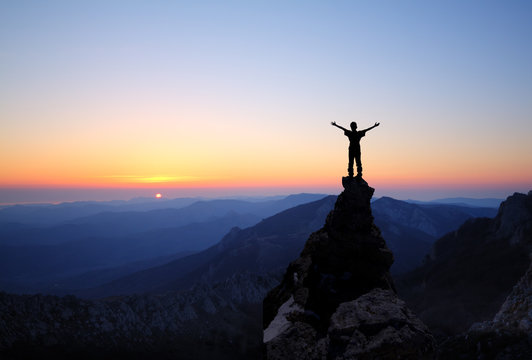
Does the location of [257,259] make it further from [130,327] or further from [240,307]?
[130,327]

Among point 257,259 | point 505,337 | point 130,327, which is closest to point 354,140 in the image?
point 505,337

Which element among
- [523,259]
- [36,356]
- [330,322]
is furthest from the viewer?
[523,259]

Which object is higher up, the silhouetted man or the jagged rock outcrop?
the silhouetted man

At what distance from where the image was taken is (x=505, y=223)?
83000 millimetres

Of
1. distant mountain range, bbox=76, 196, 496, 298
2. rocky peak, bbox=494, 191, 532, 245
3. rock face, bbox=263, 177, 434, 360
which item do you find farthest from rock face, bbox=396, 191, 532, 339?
rock face, bbox=263, 177, 434, 360

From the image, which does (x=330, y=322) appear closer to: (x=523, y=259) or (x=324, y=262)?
(x=324, y=262)

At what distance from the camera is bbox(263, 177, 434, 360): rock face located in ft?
30.7

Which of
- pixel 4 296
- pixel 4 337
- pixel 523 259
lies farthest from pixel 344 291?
pixel 523 259

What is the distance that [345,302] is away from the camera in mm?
11594

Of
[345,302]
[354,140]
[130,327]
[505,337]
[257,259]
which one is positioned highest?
[354,140]

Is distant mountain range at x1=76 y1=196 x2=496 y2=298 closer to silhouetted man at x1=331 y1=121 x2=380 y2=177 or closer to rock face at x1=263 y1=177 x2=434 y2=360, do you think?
rock face at x1=263 y1=177 x2=434 y2=360

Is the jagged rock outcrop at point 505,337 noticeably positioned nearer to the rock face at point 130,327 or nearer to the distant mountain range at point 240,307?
the distant mountain range at point 240,307

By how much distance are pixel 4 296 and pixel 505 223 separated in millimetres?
106354

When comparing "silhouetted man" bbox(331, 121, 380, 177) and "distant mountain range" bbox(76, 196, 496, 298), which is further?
"distant mountain range" bbox(76, 196, 496, 298)
